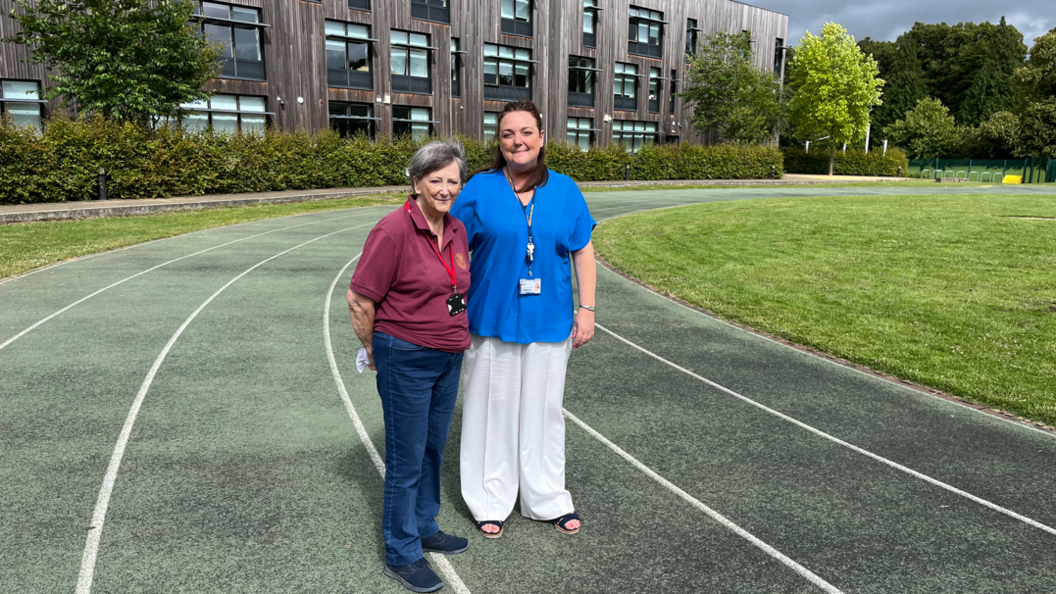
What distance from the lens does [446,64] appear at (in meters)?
39.5

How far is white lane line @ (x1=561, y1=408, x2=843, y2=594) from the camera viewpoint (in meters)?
3.75

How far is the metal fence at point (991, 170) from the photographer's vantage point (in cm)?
5950

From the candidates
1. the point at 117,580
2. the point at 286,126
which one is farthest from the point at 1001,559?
the point at 286,126

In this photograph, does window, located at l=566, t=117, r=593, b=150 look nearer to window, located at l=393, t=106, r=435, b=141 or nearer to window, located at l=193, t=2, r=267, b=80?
window, located at l=393, t=106, r=435, b=141

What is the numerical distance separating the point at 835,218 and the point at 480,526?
812 inches

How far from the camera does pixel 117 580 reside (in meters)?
3.64

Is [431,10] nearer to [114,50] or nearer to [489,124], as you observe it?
[489,124]

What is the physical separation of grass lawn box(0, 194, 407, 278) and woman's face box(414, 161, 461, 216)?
38.5 feet

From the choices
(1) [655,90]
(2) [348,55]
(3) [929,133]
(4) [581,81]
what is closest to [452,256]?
(2) [348,55]

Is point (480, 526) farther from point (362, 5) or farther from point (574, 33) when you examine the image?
point (574, 33)

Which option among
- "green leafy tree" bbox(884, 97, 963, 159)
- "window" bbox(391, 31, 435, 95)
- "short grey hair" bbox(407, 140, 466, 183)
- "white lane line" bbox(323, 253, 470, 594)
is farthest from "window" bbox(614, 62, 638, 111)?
"short grey hair" bbox(407, 140, 466, 183)

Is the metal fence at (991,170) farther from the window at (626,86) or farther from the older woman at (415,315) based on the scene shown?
the older woman at (415,315)

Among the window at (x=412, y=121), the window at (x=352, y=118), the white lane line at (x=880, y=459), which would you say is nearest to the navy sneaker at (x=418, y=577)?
the white lane line at (x=880, y=459)

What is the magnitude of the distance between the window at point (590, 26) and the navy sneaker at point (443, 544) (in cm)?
4693
